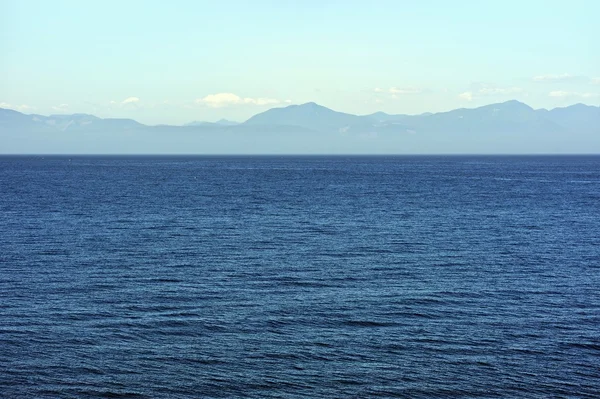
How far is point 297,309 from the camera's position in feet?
124

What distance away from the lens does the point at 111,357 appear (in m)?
30.2

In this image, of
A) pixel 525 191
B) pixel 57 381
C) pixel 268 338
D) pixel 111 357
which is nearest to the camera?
pixel 57 381

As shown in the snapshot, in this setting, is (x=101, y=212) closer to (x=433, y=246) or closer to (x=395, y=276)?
(x=433, y=246)

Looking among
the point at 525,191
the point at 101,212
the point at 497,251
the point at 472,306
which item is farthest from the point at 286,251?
the point at 525,191

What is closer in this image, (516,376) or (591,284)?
(516,376)

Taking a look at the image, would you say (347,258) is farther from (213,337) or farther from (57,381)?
(57,381)

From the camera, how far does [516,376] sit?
28641mm

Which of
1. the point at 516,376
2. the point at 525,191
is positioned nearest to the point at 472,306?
the point at 516,376

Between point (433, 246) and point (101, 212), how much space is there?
4460cm

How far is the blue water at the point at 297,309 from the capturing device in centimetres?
2819

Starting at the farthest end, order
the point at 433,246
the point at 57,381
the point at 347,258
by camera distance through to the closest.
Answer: the point at 433,246
the point at 347,258
the point at 57,381

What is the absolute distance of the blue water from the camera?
1110 inches

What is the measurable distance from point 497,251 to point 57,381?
130 ft

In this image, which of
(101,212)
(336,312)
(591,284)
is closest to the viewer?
(336,312)
